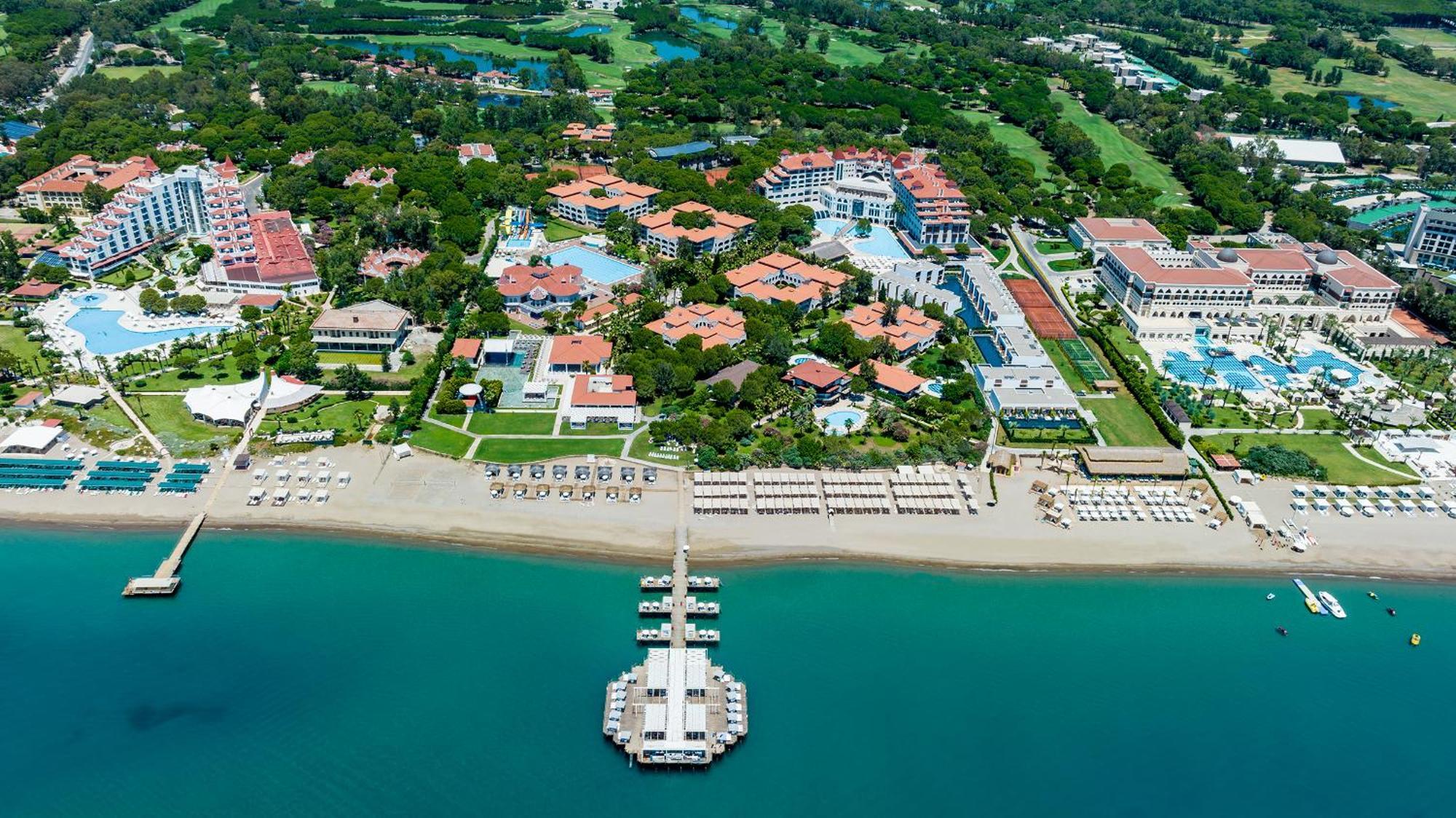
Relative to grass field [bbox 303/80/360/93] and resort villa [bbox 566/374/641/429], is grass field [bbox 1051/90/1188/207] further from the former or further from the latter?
→ grass field [bbox 303/80/360/93]

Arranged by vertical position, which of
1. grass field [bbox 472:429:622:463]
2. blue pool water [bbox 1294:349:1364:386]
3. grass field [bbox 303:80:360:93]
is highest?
grass field [bbox 472:429:622:463]

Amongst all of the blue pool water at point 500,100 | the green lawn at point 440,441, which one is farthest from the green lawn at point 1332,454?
the blue pool water at point 500,100

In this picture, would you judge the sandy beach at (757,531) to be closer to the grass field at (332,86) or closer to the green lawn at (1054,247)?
the green lawn at (1054,247)

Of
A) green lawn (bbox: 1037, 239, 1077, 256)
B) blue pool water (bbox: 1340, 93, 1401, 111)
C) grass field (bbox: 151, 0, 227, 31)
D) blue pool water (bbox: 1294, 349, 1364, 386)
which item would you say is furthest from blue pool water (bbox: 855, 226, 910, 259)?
grass field (bbox: 151, 0, 227, 31)

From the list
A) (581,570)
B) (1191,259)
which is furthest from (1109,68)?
(581,570)

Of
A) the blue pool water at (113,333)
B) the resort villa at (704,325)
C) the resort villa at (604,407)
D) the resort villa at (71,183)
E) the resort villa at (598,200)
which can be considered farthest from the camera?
the resort villa at (598,200)

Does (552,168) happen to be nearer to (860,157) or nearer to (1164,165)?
(860,157)
